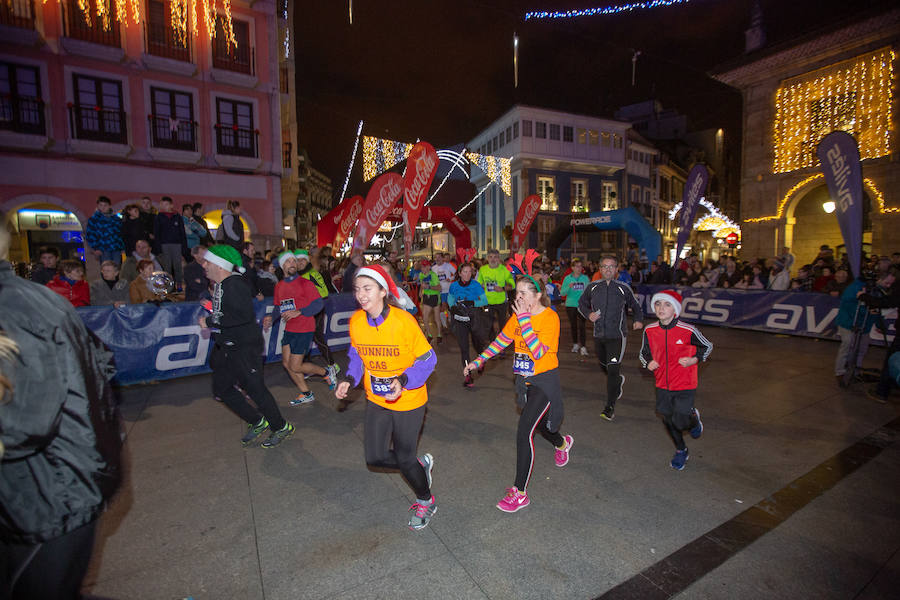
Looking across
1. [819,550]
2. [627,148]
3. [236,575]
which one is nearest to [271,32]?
[236,575]

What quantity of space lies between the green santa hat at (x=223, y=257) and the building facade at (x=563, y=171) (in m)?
29.8

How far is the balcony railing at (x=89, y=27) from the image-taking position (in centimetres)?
1538

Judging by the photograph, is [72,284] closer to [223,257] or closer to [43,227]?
[223,257]

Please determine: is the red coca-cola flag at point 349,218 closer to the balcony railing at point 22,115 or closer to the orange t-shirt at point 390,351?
the balcony railing at point 22,115

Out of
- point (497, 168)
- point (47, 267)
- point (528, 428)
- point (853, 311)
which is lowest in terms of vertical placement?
point (528, 428)

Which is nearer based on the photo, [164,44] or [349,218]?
[349,218]

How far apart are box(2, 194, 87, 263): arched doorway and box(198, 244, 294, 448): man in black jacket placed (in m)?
15.8

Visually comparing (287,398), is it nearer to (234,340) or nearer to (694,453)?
(234,340)

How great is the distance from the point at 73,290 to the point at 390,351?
7.14 metres

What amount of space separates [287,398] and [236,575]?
3848 mm

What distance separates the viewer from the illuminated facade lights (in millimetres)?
17234

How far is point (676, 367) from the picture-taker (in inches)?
166

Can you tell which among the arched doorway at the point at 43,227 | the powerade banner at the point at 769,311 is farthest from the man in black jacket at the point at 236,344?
the arched doorway at the point at 43,227

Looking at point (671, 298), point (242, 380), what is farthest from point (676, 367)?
point (242, 380)
